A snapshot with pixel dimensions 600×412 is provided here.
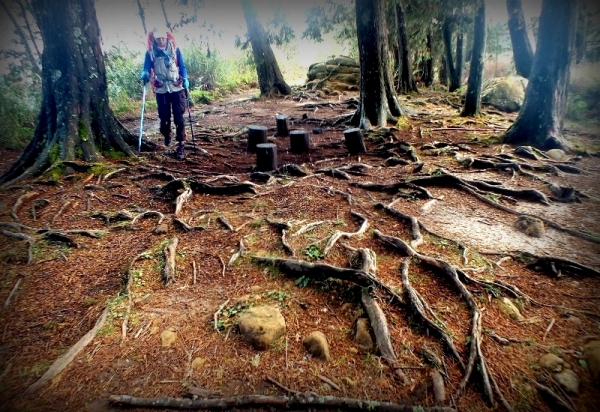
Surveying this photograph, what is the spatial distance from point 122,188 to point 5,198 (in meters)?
1.66

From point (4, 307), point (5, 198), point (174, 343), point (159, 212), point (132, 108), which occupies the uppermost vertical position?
point (132, 108)

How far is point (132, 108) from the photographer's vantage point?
15453mm

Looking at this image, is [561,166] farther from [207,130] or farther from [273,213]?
[207,130]

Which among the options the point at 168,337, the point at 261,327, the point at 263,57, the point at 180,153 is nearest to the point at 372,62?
the point at 180,153

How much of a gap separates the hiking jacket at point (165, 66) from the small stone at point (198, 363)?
629 centimetres

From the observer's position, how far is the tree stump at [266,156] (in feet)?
21.7

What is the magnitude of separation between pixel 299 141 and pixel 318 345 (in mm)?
6526

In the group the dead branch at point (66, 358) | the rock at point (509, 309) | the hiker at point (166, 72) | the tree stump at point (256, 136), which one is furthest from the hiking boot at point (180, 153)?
the rock at point (509, 309)

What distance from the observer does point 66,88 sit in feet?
20.1

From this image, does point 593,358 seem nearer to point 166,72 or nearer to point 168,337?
point 168,337

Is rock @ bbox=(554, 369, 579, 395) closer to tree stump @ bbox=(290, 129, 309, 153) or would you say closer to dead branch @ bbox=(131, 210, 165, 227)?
dead branch @ bbox=(131, 210, 165, 227)

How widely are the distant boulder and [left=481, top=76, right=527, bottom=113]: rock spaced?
9.65 m

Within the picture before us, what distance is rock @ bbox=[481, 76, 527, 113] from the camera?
41.5 ft

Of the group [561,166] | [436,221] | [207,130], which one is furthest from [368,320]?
[207,130]
